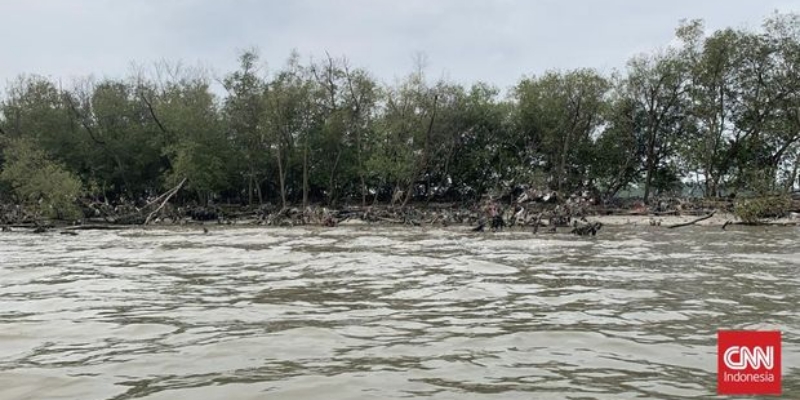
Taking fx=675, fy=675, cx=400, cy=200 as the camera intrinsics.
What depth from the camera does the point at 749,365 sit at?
4.79 metres

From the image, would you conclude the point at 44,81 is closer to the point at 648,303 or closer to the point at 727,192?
the point at 727,192

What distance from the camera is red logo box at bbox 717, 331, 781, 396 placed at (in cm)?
454

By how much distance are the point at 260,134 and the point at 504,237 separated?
97.0ft

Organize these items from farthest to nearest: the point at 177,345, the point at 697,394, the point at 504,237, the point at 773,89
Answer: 1. the point at 773,89
2. the point at 504,237
3. the point at 177,345
4. the point at 697,394

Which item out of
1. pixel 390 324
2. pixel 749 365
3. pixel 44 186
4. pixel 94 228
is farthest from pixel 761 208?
pixel 44 186

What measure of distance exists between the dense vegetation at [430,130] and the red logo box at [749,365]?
120 ft

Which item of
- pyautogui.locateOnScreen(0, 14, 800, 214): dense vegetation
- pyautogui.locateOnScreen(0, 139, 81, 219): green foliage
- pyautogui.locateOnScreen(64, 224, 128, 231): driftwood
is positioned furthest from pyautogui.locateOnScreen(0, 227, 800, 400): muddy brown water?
pyautogui.locateOnScreen(0, 14, 800, 214): dense vegetation

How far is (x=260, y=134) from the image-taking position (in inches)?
1868

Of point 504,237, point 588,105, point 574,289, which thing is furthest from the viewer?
point 588,105

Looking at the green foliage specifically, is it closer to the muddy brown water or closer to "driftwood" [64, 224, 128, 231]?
"driftwood" [64, 224, 128, 231]

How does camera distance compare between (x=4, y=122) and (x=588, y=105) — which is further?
(x=4, y=122)

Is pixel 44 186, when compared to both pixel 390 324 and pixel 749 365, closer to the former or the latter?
pixel 390 324

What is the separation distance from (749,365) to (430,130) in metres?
42.3

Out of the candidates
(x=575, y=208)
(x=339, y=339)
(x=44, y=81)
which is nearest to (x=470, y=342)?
(x=339, y=339)
